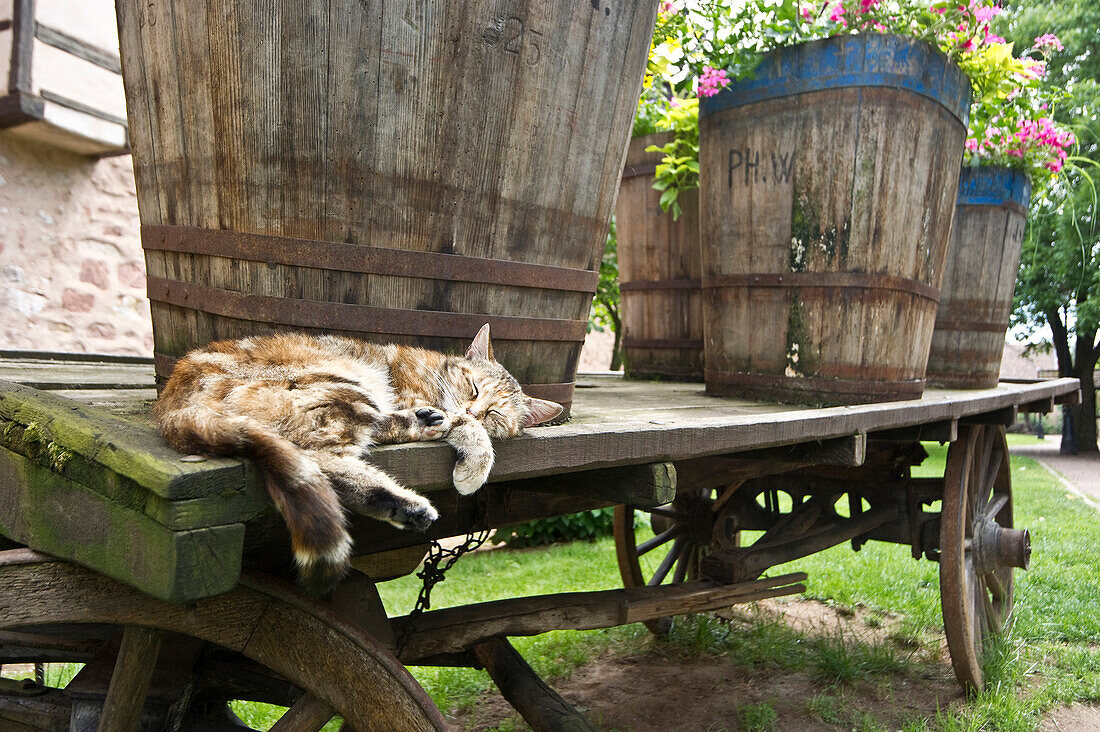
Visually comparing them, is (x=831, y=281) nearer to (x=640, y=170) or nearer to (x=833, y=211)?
(x=833, y=211)

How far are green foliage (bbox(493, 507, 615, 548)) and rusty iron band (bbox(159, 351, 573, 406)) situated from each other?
497 centimetres

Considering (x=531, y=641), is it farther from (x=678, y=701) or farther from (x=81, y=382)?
(x=81, y=382)

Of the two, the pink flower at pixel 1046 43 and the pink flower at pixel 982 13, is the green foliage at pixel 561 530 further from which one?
the pink flower at pixel 982 13

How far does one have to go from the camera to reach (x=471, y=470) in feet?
4.07

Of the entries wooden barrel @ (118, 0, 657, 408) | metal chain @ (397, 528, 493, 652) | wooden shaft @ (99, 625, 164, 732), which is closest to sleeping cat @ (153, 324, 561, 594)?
wooden barrel @ (118, 0, 657, 408)

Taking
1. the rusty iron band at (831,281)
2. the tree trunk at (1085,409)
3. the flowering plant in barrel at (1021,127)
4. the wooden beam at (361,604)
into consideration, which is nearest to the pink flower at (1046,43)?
the flowering plant in barrel at (1021,127)

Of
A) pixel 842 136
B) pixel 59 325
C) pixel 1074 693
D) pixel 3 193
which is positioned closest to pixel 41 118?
pixel 3 193

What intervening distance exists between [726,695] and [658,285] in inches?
82.7

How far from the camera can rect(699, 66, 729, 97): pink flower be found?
287 cm

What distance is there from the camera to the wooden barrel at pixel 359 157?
4.77 ft

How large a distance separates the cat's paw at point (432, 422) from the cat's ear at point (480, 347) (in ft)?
0.88

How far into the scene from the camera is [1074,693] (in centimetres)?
365

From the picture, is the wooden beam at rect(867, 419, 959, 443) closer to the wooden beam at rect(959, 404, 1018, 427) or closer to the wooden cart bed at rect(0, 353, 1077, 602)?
the wooden beam at rect(959, 404, 1018, 427)

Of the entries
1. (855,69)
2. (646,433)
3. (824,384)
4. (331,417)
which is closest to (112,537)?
(331,417)
